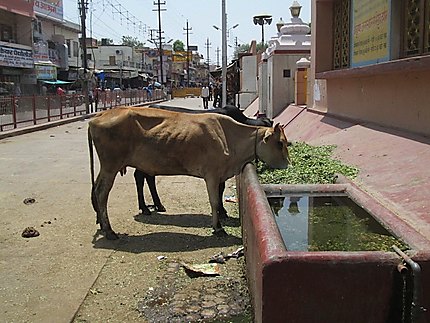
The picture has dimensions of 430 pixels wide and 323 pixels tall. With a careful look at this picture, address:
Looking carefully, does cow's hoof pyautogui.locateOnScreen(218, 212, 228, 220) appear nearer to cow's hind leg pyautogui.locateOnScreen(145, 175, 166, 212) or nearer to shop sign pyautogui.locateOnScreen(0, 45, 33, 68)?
cow's hind leg pyautogui.locateOnScreen(145, 175, 166, 212)

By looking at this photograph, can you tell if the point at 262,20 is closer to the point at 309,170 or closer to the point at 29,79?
the point at 29,79

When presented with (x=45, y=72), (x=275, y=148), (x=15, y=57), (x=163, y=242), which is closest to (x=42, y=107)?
(x=15, y=57)

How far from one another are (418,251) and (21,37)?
3946cm

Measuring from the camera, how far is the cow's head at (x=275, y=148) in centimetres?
636

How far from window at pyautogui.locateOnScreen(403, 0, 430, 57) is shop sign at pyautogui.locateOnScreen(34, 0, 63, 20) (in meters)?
37.7

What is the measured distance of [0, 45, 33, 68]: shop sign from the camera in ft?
109

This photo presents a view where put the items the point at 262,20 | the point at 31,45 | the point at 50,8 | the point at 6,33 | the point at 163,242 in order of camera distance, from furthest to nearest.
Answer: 1. the point at 50,8
2. the point at 31,45
3. the point at 6,33
4. the point at 262,20
5. the point at 163,242

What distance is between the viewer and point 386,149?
5.85 m

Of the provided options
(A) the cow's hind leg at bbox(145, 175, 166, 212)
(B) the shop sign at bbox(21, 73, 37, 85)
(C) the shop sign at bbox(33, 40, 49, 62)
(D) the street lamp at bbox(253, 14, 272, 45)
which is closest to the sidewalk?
(A) the cow's hind leg at bbox(145, 175, 166, 212)

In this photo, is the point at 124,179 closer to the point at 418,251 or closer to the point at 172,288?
the point at 172,288

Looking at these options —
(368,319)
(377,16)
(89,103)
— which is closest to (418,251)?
(368,319)

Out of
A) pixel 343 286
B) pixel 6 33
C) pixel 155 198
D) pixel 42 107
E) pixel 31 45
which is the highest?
pixel 6 33

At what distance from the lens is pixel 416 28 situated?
263 inches

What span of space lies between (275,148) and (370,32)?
118 inches
